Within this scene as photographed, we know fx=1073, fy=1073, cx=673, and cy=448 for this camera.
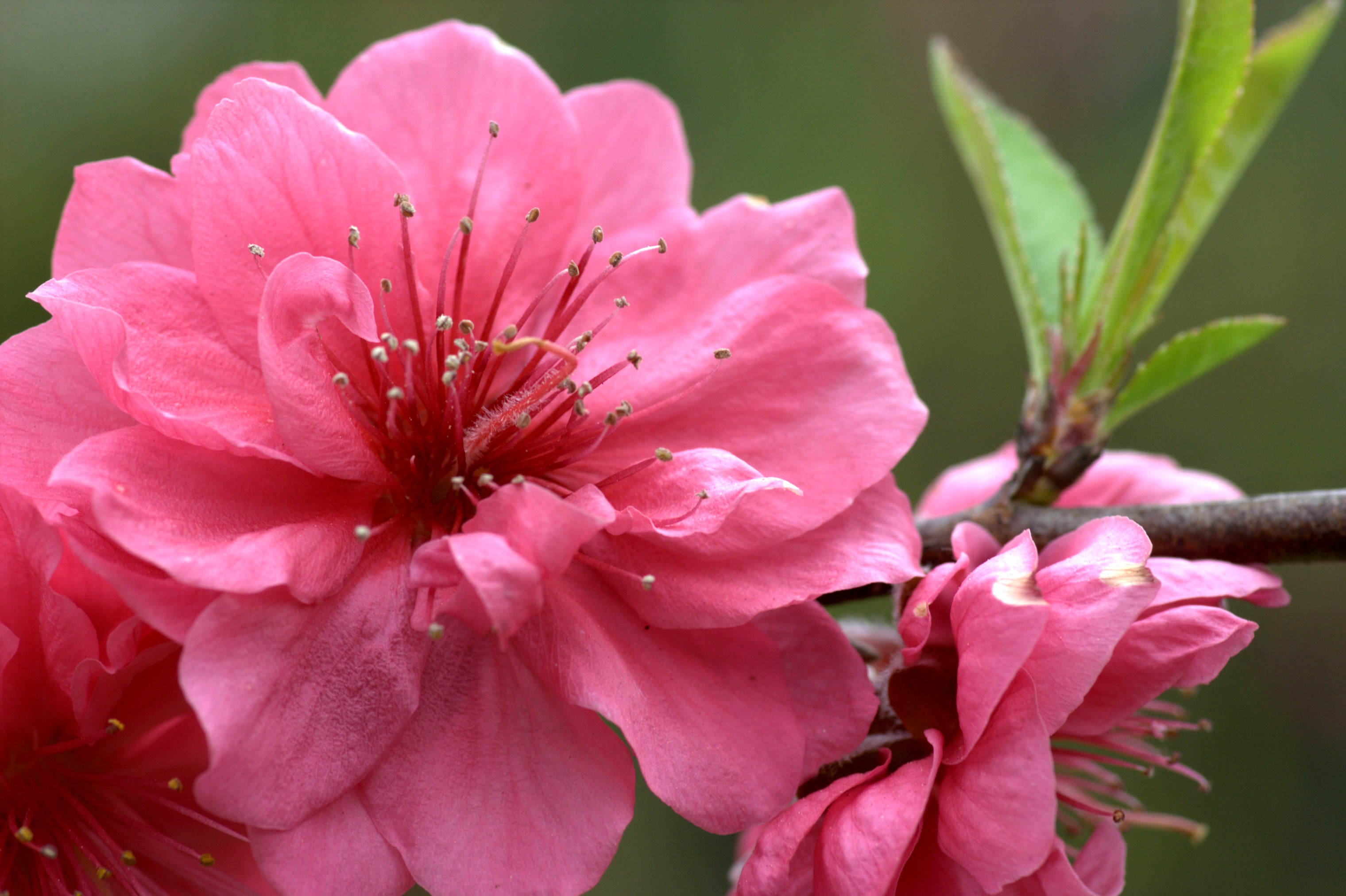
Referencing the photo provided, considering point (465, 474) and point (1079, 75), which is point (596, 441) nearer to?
point (465, 474)

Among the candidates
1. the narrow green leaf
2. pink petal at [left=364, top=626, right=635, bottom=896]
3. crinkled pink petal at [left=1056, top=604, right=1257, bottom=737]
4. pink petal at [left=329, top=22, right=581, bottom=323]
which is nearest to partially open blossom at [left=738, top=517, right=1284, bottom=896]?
crinkled pink petal at [left=1056, top=604, right=1257, bottom=737]

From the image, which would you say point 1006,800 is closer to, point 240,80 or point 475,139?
point 475,139

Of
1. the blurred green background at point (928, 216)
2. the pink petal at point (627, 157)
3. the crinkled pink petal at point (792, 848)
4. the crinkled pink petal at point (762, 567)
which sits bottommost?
the blurred green background at point (928, 216)

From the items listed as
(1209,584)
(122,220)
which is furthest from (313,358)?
(1209,584)

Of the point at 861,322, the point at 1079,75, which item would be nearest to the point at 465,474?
the point at 861,322

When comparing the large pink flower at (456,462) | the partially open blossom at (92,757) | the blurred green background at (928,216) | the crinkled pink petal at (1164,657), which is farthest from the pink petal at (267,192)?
the blurred green background at (928,216)

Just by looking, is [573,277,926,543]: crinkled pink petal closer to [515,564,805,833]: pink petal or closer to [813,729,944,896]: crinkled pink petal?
[515,564,805,833]: pink petal

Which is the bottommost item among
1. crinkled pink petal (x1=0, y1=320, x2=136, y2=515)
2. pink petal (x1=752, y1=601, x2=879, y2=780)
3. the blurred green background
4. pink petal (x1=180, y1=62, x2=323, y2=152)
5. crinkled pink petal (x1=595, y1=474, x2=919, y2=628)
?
the blurred green background

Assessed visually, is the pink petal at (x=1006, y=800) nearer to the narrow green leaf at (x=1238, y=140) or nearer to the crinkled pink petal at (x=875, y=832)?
the crinkled pink petal at (x=875, y=832)

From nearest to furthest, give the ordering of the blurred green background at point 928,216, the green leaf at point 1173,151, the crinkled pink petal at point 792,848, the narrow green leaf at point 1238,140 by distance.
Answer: the crinkled pink petal at point 792,848 < the green leaf at point 1173,151 < the narrow green leaf at point 1238,140 < the blurred green background at point 928,216
